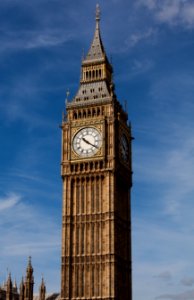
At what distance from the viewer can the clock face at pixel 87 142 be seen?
8469 centimetres

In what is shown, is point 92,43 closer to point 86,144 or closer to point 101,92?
point 101,92

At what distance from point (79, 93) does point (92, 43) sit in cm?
803

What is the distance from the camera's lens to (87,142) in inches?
3351

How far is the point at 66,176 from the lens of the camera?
8519 centimetres

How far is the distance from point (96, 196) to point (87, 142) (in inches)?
261

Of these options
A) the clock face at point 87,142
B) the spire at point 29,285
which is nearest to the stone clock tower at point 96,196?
the clock face at point 87,142

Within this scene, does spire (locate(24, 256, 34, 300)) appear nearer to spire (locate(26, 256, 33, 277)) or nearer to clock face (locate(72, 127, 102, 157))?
spire (locate(26, 256, 33, 277))

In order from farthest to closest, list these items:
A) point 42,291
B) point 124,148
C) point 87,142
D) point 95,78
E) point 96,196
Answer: point 95,78, point 42,291, point 124,148, point 87,142, point 96,196

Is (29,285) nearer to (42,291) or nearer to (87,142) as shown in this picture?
(42,291)

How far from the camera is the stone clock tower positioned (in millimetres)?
80438

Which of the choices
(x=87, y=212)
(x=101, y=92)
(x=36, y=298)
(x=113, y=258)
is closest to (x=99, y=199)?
(x=87, y=212)

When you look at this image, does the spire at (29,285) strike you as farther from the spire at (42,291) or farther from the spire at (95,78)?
the spire at (95,78)

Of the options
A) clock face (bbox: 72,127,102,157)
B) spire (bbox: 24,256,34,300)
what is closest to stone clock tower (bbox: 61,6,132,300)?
clock face (bbox: 72,127,102,157)

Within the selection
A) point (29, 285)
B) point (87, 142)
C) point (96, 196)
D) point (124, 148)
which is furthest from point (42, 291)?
point (124, 148)
